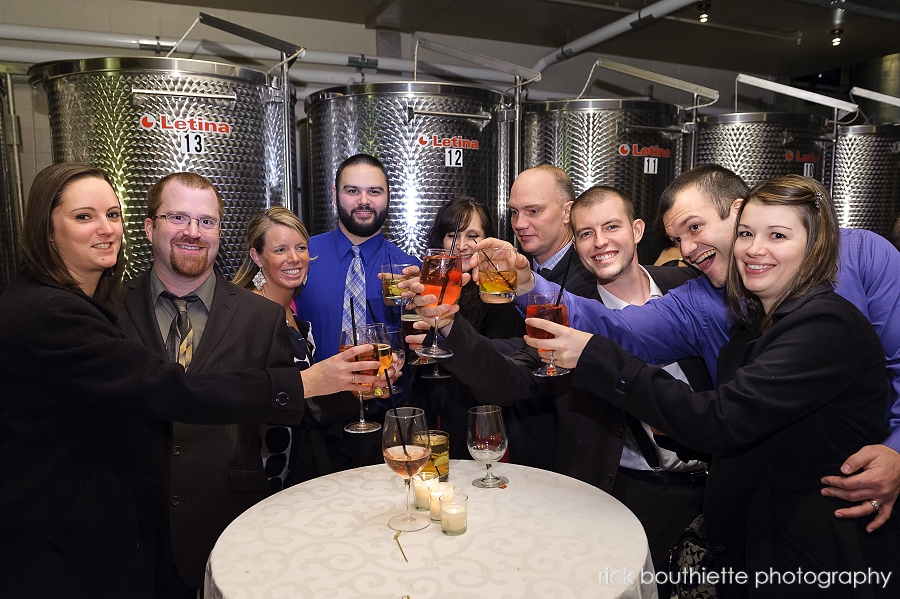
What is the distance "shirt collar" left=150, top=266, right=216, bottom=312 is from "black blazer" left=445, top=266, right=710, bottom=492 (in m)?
0.96

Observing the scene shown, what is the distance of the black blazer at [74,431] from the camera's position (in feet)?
5.99

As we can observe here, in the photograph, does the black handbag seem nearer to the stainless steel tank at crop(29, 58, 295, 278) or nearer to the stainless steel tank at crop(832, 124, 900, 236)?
the stainless steel tank at crop(29, 58, 295, 278)

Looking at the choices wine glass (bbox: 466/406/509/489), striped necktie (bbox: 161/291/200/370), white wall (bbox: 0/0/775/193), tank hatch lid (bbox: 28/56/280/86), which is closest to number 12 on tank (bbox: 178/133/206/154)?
tank hatch lid (bbox: 28/56/280/86)

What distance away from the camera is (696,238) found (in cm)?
255

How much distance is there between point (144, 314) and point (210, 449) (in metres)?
0.56

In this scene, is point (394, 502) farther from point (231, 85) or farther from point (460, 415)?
point (231, 85)

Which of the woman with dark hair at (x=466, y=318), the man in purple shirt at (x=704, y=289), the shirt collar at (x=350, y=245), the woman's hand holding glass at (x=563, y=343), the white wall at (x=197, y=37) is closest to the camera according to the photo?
the woman's hand holding glass at (x=563, y=343)

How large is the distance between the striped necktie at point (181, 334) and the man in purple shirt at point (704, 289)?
1.16m

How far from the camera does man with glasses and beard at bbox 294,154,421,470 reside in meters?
3.50

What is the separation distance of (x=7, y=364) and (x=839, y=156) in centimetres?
793

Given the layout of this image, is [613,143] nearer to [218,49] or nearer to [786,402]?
[218,49]

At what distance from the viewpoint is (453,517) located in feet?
5.56

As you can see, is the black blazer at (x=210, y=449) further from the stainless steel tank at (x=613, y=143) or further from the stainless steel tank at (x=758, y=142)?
the stainless steel tank at (x=758, y=142)

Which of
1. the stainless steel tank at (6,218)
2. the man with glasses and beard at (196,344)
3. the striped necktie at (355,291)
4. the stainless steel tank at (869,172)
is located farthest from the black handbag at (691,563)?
the stainless steel tank at (869,172)
